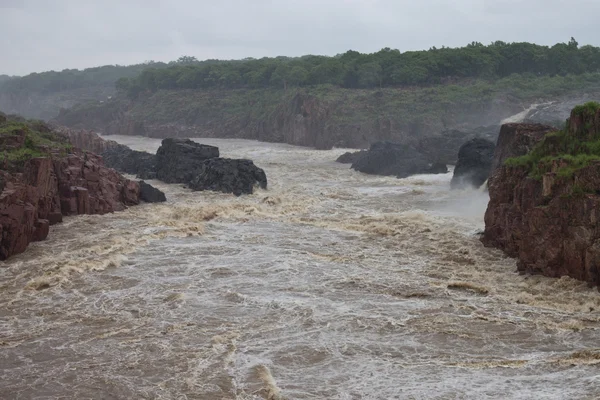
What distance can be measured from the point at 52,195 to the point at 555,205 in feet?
61.4

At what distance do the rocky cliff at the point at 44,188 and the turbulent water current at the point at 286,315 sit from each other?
0.73 m

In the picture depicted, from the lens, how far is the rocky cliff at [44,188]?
77.9 feet

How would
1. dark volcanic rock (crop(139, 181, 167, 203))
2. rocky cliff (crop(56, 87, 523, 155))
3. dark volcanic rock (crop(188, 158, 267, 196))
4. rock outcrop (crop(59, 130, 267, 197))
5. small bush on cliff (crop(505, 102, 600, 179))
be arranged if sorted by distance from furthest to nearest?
1. rocky cliff (crop(56, 87, 523, 155))
2. rock outcrop (crop(59, 130, 267, 197))
3. dark volcanic rock (crop(188, 158, 267, 196))
4. dark volcanic rock (crop(139, 181, 167, 203))
5. small bush on cliff (crop(505, 102, 600, 179))

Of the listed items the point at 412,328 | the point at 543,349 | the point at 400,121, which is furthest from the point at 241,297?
the point at 400,121

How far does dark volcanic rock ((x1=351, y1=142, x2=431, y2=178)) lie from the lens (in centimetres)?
4584

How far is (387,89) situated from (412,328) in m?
62.6

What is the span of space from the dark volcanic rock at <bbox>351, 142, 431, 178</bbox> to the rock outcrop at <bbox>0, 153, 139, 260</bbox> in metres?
18.3

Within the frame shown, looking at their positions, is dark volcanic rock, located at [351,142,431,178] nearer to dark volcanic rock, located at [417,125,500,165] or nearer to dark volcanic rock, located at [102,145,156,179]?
dark volcanic rock, located at [417,125,500,165]

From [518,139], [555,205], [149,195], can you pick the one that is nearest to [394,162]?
[518,139]

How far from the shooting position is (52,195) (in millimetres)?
28281

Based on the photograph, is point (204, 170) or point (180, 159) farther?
point (180, 159)

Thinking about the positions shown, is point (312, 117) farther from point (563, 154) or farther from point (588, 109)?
point (563, 154)

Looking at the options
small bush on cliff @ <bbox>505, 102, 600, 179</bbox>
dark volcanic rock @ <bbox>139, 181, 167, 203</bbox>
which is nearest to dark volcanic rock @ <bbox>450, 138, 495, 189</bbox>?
small bush on cliff @ <bbox>505, 102, 600, 179</bbox>

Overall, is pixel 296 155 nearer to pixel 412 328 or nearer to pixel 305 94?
pixel 305 94
